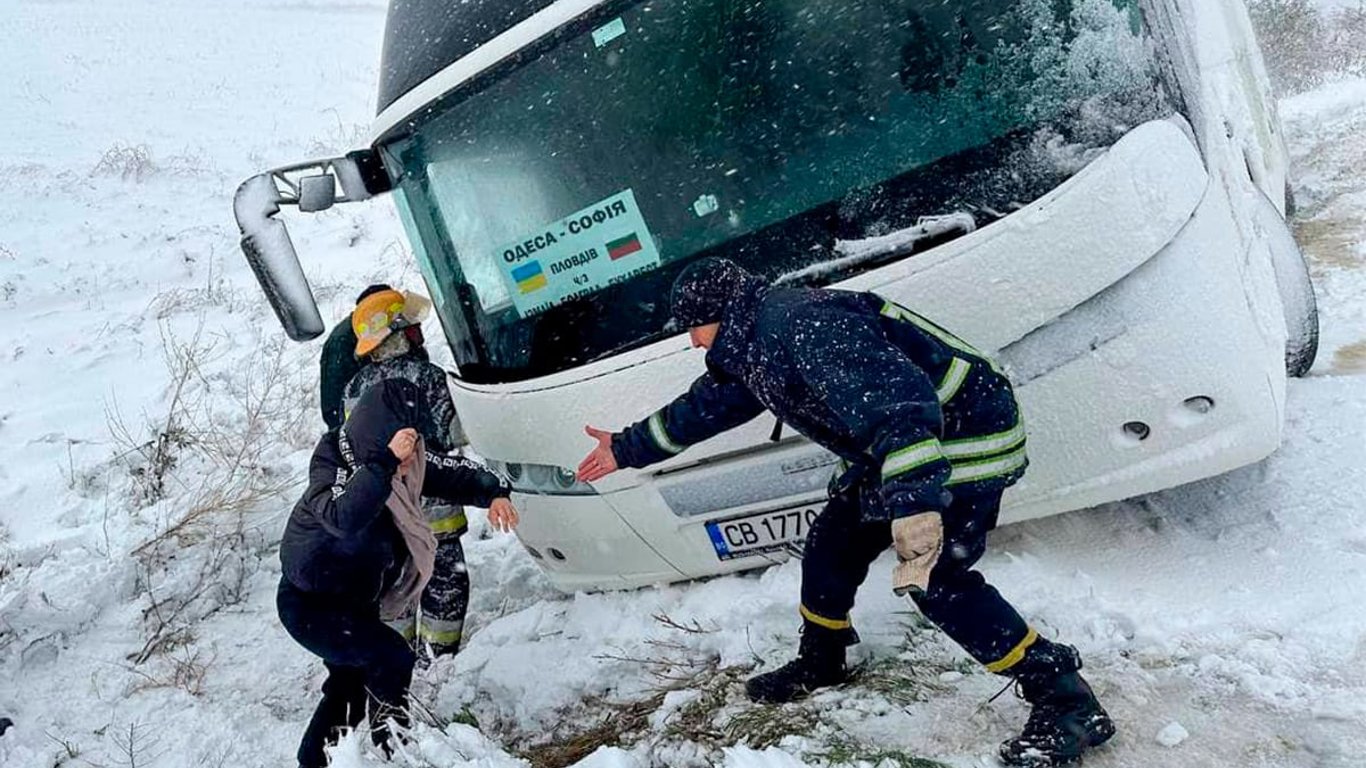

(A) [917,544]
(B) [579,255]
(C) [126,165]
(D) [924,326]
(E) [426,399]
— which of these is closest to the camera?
(A) [917,544]

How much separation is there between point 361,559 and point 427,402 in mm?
644

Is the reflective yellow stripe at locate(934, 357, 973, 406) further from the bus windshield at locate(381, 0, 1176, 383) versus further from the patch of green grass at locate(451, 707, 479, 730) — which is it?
the patch of green grass at locate(451, 707, 479, 730)

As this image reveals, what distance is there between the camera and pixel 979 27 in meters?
3.01

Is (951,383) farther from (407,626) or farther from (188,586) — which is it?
(188,586)

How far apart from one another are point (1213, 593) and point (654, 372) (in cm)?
193

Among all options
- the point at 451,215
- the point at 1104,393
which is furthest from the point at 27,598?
the point at 1104,393

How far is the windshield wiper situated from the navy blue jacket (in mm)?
479

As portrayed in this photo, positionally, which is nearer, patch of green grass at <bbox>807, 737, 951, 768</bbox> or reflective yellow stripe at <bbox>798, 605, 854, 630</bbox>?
patch of green grass at <bbox>807, 737, 951, 768</bbox>

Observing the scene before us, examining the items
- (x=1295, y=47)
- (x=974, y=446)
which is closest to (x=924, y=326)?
(x=974, y=446)

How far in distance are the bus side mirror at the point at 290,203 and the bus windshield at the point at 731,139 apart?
0.85 ft

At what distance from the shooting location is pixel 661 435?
303 cm

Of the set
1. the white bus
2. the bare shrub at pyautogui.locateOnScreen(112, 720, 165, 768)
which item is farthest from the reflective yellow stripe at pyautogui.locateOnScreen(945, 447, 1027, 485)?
the bare shrub at pyautogui.locateOnScreen(112, 720, 165, 768)

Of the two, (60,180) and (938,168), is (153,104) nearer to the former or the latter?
(60,180)

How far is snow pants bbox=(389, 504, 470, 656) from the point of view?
13.5ft
